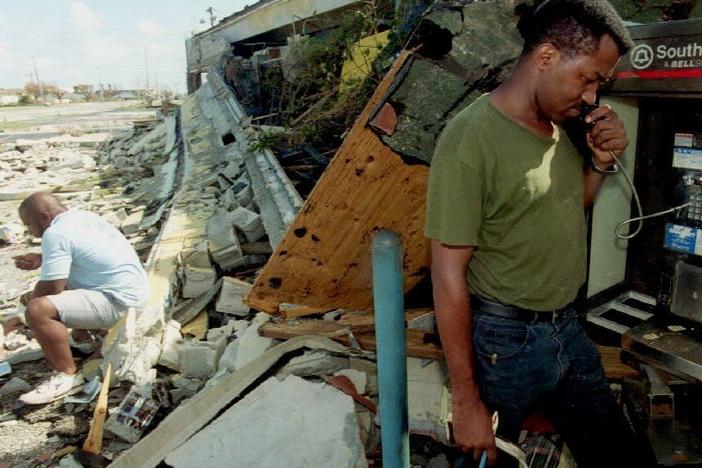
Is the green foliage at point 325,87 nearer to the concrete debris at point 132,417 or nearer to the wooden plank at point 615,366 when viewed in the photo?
the wooden plank at point 615,366

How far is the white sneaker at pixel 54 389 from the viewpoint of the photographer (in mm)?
4250

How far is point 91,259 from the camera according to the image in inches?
184

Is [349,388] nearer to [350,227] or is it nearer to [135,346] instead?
[350,227]

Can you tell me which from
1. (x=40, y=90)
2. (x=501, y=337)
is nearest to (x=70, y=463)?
(x=501, y=337)

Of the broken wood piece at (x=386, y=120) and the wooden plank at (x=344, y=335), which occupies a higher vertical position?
the broken wood piece at (x=386, y=120)

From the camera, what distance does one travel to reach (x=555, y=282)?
1909 mm

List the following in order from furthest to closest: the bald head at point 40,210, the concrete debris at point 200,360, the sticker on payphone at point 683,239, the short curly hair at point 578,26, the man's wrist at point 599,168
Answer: the bald head at point 40,210 < the concrete debris at point 200,360 < the sticker on payphone at point 683,239 < the man's wrist at point 599,168 < the short curly hair at point 578,26

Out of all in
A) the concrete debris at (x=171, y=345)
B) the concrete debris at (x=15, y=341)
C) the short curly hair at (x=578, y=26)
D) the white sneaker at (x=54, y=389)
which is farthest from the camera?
the concrete debris at (x=15, y=341)

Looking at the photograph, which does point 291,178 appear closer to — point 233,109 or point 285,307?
point 285,307

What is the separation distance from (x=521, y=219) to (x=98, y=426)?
3.16 metres

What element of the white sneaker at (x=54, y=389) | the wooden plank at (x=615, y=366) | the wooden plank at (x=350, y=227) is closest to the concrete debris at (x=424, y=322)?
the wooden plank at (x=350, y=227)

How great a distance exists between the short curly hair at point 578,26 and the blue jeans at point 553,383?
34.8 inches

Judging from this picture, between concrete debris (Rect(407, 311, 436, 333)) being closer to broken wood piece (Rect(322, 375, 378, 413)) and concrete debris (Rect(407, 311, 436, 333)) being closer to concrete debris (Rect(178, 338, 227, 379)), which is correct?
broken wood piece (Rect(322, 375, 378, 413))

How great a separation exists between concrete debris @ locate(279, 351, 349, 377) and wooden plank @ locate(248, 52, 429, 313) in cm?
48
